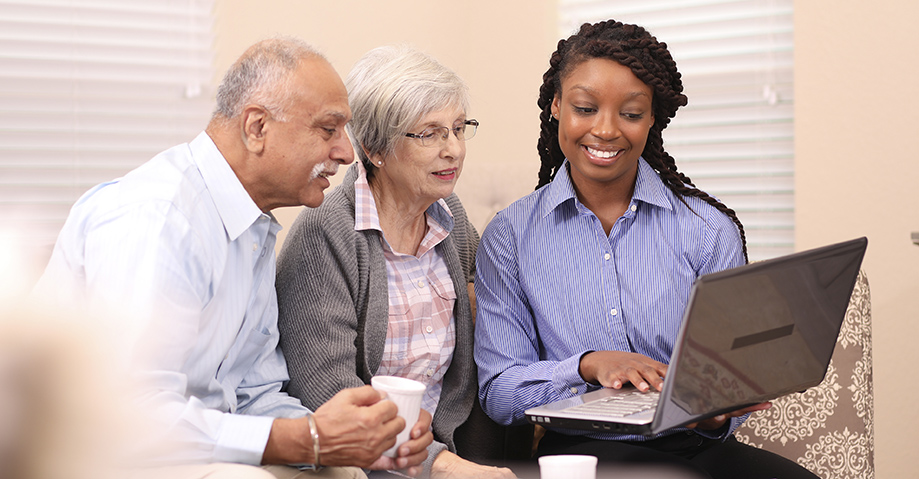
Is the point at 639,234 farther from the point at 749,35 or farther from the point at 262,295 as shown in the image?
the point at 749,35

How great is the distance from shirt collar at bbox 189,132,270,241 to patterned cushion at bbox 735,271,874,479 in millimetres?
1218

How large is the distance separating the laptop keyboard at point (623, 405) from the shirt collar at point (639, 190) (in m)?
0.47

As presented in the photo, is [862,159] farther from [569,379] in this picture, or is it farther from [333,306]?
[333,306]

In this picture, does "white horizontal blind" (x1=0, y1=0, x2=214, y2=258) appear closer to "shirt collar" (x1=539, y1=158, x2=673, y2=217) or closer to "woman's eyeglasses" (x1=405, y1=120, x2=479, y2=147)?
"woman's eyeglasses" (x1=405, y1=120, x2=479, y2=147)

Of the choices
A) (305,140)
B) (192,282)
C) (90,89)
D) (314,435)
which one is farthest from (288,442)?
(90,89)

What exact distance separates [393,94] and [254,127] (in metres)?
0.37

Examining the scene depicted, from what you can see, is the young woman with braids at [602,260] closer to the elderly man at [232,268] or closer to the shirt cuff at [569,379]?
the shirt cuff at [569,379]

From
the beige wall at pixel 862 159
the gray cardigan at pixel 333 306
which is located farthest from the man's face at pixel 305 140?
the beige wall at pixel 862 159

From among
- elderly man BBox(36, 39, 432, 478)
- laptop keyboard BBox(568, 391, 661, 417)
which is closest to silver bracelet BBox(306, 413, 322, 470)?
elderly man BBox(36, 39, 432, 478)

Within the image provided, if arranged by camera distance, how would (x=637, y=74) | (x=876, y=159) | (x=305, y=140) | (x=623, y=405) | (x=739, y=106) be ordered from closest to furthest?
(x=623, y=405)
(x=305, y=140)
(x=637, y=74)
(x=876, y=159)
(x=739, y=106)

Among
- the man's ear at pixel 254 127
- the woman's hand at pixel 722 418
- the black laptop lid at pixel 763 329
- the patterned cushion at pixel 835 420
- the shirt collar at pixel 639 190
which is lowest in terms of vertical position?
the patterned cushion at pixel 835 420

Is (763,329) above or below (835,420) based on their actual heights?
above

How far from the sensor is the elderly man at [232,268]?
3.81 ft

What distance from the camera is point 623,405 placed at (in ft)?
4.36
